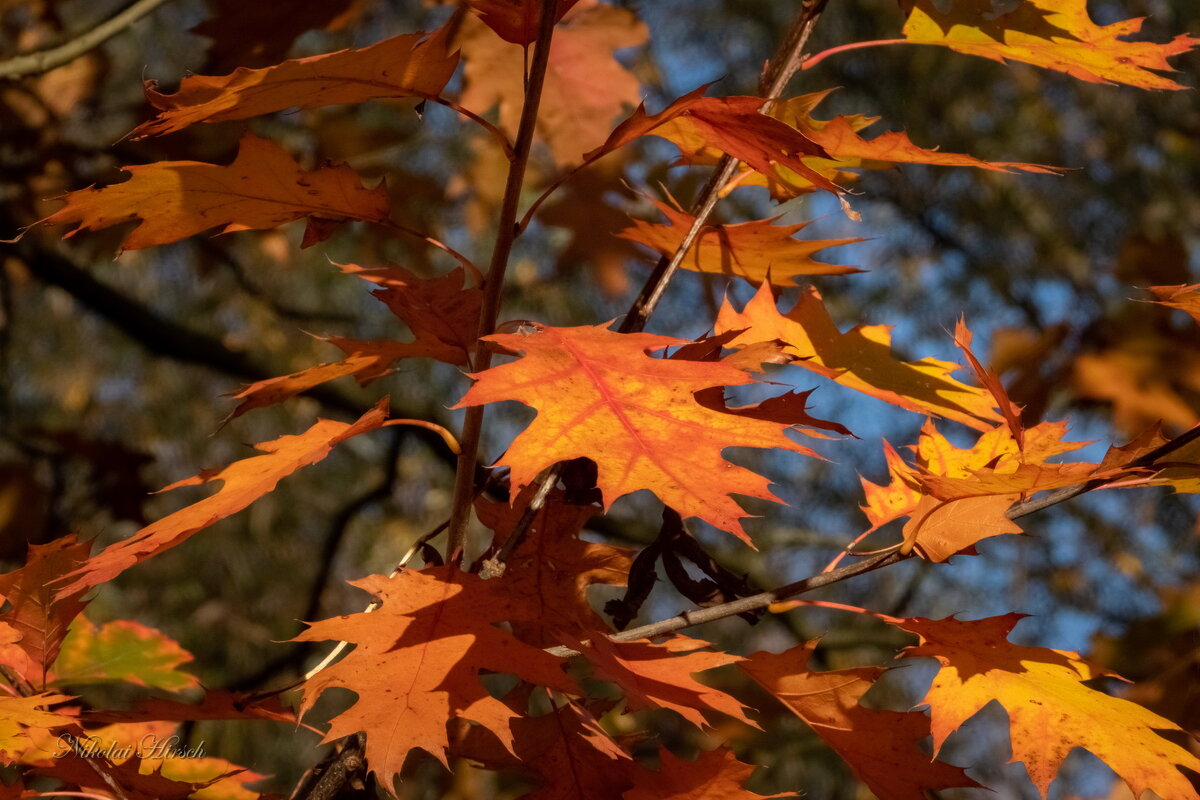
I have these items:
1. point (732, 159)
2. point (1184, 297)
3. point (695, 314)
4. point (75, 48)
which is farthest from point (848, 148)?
point (695, 314)

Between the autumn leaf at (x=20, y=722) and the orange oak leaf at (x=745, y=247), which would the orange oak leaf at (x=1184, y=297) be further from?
the autumn leaf at (x=20, y=722)

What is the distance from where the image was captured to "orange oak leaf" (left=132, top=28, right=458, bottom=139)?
0.56m

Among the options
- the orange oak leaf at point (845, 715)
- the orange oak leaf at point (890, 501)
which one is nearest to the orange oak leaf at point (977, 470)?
the orange oak leaf at point (890, 501)

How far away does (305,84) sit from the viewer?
57 centimetres

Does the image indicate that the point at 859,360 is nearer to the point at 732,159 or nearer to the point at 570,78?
the point at 732,159

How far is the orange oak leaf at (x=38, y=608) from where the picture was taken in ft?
2.12

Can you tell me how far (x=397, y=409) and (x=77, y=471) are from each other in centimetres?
168

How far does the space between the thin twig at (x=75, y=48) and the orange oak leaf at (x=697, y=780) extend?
114 centimetres

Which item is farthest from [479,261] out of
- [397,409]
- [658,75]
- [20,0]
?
[397,409]

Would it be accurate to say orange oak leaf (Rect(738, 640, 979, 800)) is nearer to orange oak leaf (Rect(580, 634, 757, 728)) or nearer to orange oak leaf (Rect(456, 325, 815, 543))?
orange oak leaf (Rect(580, 634, 757, 728))

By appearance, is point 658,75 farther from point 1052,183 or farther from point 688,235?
point 688,235

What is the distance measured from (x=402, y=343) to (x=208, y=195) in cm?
14

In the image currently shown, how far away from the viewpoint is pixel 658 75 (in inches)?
120

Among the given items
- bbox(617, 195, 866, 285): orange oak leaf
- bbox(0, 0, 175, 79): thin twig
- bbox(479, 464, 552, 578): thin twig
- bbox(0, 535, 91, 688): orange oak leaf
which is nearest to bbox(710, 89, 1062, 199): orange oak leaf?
bbox(617, 195, 866, 285): orange oak leaf
